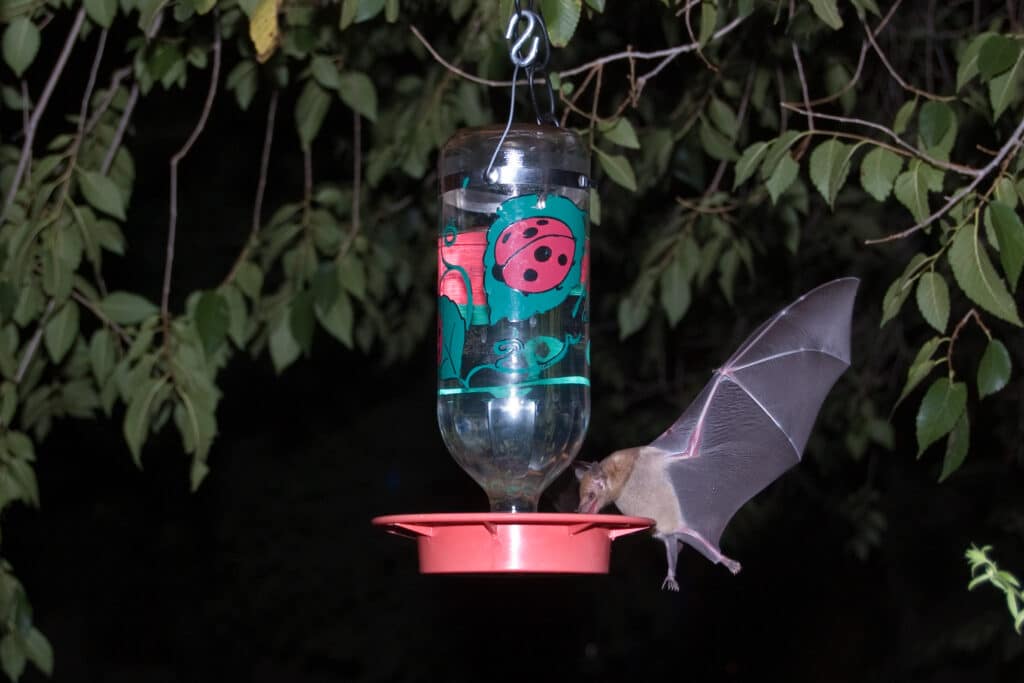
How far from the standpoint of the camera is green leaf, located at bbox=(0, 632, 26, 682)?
3541 millimetres

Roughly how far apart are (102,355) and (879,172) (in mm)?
2079

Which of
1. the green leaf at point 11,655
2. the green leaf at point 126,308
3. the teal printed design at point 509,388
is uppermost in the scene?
the green leaf at point 126,308

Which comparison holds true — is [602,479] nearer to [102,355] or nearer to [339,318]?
[339,318]

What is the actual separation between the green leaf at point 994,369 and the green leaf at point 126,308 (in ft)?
Answer: 6.83

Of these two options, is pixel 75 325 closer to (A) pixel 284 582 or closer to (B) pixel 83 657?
(A) pixel 284 582

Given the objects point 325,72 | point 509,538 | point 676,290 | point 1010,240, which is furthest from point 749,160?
point 325,72

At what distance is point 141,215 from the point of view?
920 centimetres

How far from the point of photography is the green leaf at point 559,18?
7.22 feet

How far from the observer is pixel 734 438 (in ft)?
9.41

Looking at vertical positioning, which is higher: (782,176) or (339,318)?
(782,176)

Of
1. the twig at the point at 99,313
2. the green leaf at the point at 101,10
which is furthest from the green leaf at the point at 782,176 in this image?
the twig at the point at 99,313

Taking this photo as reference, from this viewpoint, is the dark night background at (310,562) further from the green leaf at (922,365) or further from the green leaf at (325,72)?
the green leaf at (922,365)

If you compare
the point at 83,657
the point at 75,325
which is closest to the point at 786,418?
the point at 75,325

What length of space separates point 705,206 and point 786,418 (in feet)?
4.14
